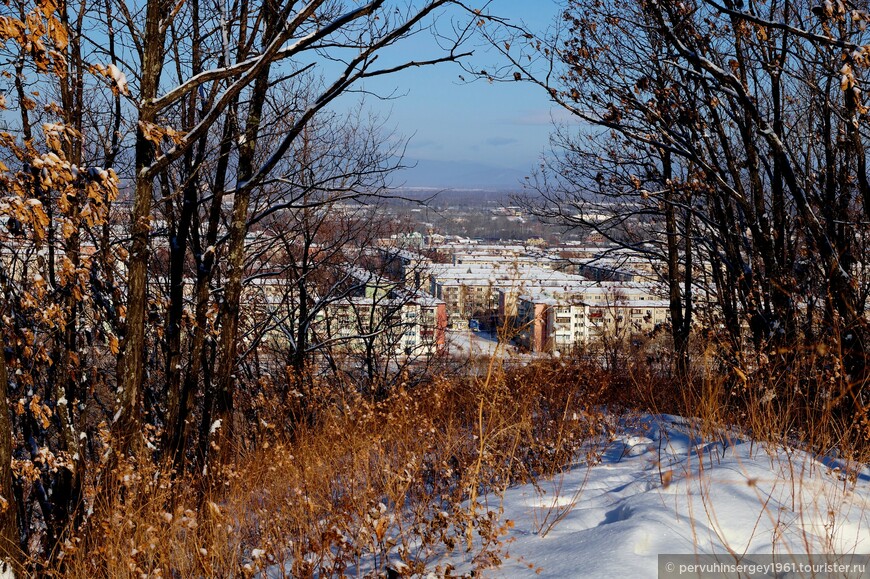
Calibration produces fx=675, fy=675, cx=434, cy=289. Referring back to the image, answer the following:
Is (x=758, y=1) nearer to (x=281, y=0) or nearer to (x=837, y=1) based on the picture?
(x=837, y=1)

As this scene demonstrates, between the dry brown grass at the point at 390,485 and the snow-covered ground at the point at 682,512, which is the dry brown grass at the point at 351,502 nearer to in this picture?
the dry brown grass at the point at 390,485

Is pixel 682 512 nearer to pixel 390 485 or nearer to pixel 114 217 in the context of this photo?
pixel 390 485

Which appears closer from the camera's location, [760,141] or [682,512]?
[682,512]

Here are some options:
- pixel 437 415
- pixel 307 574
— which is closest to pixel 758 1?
pixel 437 415

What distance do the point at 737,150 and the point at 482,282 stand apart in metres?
5.16

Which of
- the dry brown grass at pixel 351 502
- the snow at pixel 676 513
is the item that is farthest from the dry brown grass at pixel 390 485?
the snow at pixel 676 513

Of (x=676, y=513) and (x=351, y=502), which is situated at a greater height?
(x=676, y=513)

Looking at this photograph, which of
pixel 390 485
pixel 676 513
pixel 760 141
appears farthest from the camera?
pixel 760 141

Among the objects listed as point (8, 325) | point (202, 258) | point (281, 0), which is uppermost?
point (281, 0)

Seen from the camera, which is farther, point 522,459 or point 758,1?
point 758,1

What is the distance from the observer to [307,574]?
277cm

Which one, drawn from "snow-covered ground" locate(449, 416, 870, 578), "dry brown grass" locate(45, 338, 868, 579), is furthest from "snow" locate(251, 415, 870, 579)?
"dry brown grass" locate(45, 338, 868, 579)

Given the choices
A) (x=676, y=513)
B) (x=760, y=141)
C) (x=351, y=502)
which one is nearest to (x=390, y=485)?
(x=351, y=502)

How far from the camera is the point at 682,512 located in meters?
2.96
